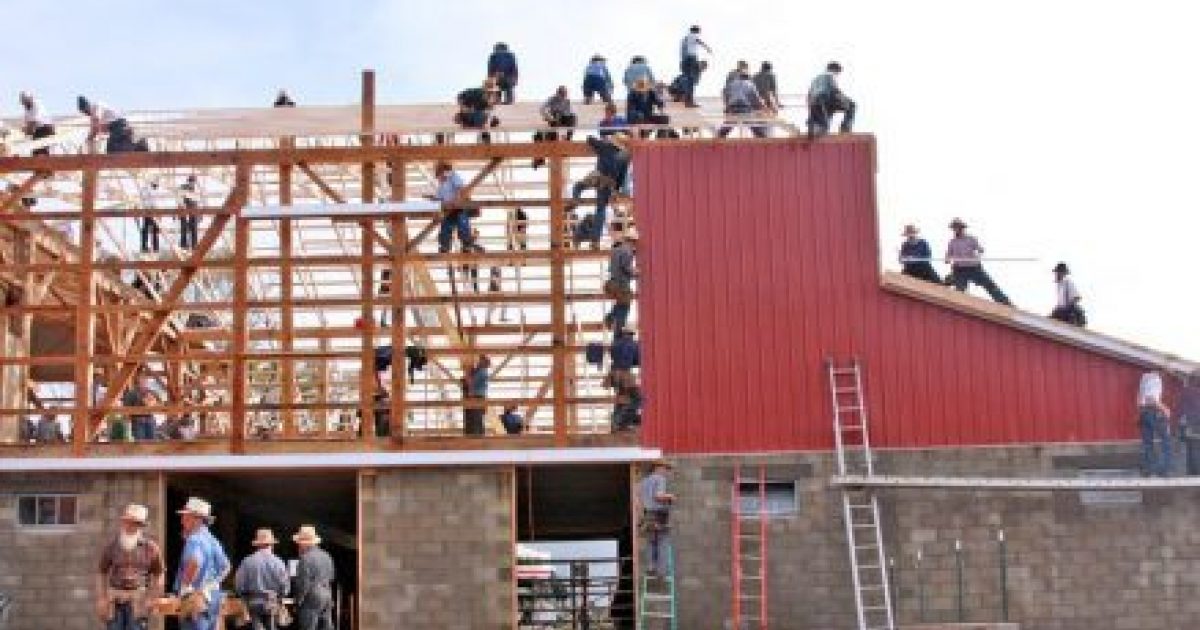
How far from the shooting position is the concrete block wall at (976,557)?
23047mm

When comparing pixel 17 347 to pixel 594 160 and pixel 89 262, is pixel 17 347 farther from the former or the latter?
pixel 594 160

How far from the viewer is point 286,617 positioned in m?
17.6

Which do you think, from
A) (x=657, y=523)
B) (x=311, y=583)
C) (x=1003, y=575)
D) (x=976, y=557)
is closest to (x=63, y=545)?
(x=311, y=583)

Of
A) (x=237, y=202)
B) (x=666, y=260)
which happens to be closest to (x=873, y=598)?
(x=666, y=260)

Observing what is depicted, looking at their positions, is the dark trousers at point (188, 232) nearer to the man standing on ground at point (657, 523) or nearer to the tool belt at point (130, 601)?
the man standing on ground at point (657, 523)

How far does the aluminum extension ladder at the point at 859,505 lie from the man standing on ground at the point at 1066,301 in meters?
3.39

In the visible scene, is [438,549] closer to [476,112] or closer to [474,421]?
[474,421]

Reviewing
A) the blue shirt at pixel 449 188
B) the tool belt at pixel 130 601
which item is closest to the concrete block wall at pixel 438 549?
the blue shirt at pixel 449 188

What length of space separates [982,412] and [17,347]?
48.7ft

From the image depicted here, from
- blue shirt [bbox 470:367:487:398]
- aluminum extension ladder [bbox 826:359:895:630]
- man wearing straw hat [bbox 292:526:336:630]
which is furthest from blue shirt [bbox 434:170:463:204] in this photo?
man wearing straw hat [bbox 292:526:336:630]

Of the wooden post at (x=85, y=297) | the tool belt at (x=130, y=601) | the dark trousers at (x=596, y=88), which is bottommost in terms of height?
the tool belt at (x=130, y=601)

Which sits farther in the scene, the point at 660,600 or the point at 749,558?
the point at 749,558

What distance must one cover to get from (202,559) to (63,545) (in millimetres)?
9078

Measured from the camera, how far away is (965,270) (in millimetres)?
Result: 25562
